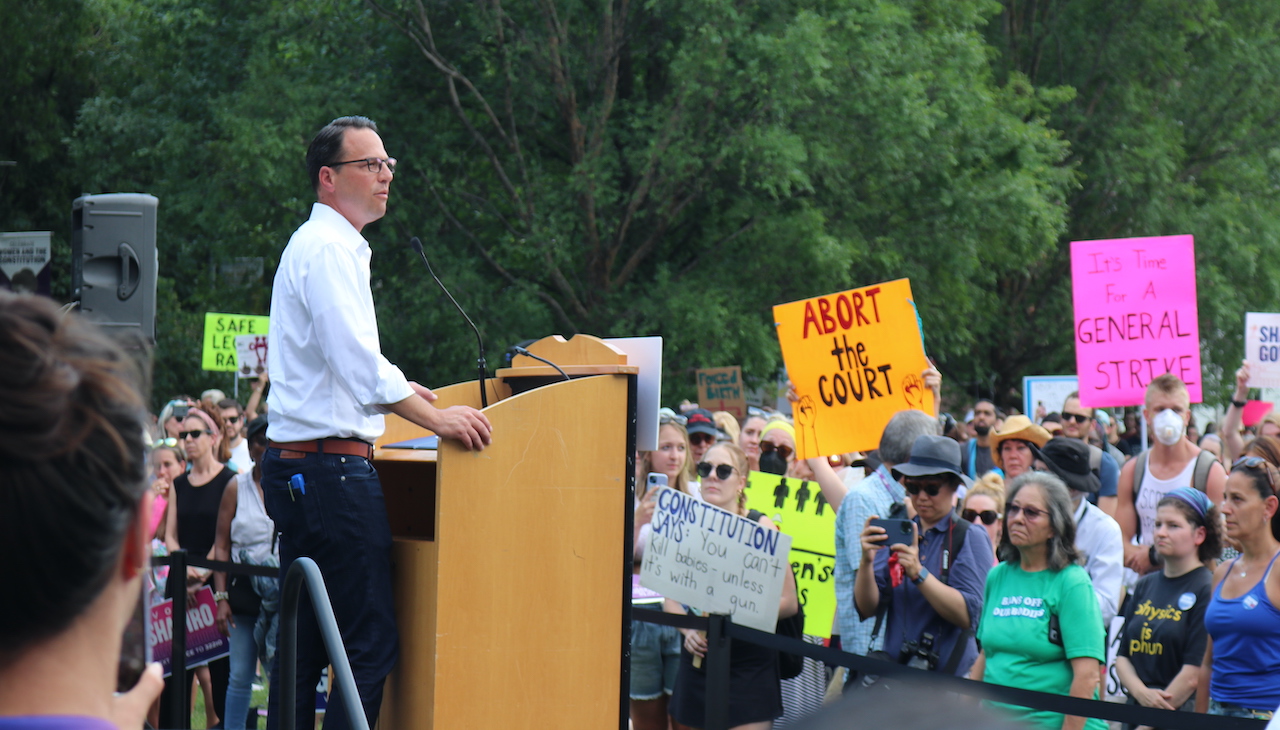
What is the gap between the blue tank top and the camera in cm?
489

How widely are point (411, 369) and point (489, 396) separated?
16301mm

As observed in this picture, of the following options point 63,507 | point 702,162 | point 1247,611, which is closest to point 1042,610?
point 1247,611

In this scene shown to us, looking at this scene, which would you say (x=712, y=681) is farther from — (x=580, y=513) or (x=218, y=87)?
(x=218, y=87)

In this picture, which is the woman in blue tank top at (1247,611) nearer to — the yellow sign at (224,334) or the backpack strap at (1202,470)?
the backpack strap at (1202,470)

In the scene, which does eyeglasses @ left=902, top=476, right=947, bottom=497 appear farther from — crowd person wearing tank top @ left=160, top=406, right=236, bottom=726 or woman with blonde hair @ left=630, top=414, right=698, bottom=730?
crowd person wearing tank top @ left=160, top=406, right=236, bottom=726

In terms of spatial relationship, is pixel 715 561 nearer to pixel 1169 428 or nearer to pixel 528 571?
pixel 528 571

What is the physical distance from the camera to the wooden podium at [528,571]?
11.7 feet

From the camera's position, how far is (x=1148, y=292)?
10188 millimetres

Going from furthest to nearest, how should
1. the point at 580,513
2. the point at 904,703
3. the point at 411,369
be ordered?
the point at 411,369
the point at 580,513
the point at 904,703

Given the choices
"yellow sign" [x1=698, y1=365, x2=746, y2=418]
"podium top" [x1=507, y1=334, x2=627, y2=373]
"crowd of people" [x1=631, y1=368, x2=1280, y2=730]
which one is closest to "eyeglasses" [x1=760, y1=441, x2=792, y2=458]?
"crowd of people" [x1=631, y1=368, x2=1280, y2=730]

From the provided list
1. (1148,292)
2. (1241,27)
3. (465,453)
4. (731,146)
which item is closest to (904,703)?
(465,453)

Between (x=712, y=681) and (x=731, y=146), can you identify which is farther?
(x=731, y=146)

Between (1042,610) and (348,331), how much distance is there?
275cm

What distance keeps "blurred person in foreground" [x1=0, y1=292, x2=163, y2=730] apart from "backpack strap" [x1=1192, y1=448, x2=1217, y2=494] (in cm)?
706
